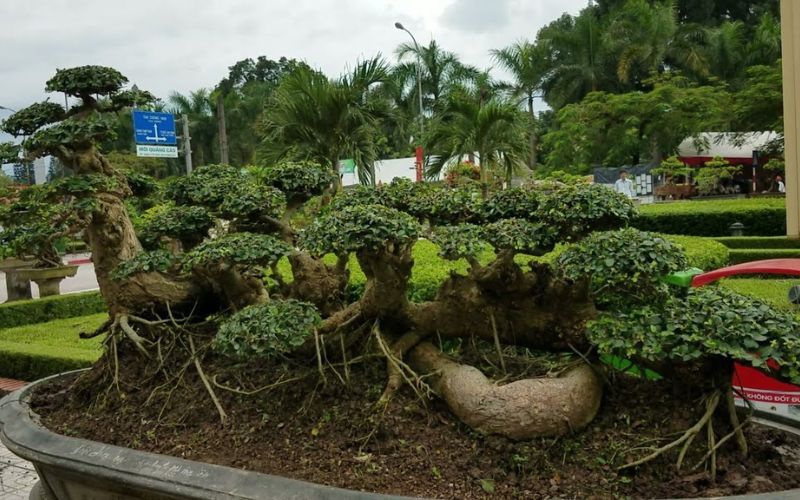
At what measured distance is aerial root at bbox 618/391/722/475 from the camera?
245 cm

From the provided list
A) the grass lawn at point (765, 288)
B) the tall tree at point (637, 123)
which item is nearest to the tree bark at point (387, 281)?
the grass lawn at point (765, 288)

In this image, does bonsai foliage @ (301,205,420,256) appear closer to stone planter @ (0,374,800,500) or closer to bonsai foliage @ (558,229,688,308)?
bonsai foliage @ (558,229,688,308)

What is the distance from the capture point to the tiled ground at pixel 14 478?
4.47 metres

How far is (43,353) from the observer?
254 inches

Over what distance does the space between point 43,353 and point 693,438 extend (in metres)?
5.93

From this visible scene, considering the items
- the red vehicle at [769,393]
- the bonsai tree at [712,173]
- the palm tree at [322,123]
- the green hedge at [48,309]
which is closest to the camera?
the red vehicle at [769,393]

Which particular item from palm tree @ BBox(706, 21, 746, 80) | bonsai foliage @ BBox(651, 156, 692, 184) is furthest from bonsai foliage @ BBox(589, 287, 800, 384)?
palm tree @ BBox(706, 21, 746, 80)

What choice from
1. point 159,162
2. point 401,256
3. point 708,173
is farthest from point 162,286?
point 159,162

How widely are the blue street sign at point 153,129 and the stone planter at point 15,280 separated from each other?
459cm

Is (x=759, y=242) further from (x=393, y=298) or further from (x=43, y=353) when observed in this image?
(x=43, y=353)

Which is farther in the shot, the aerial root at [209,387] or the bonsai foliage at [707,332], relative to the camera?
the aerial root at [209,387]

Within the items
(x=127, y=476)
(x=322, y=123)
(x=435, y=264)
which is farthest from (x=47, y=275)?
(x=127, y=476)

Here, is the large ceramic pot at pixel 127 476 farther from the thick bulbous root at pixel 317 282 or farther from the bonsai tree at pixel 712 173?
the bonsai tree at pixel 712 173

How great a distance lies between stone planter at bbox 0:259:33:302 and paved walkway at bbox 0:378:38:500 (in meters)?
5.37
